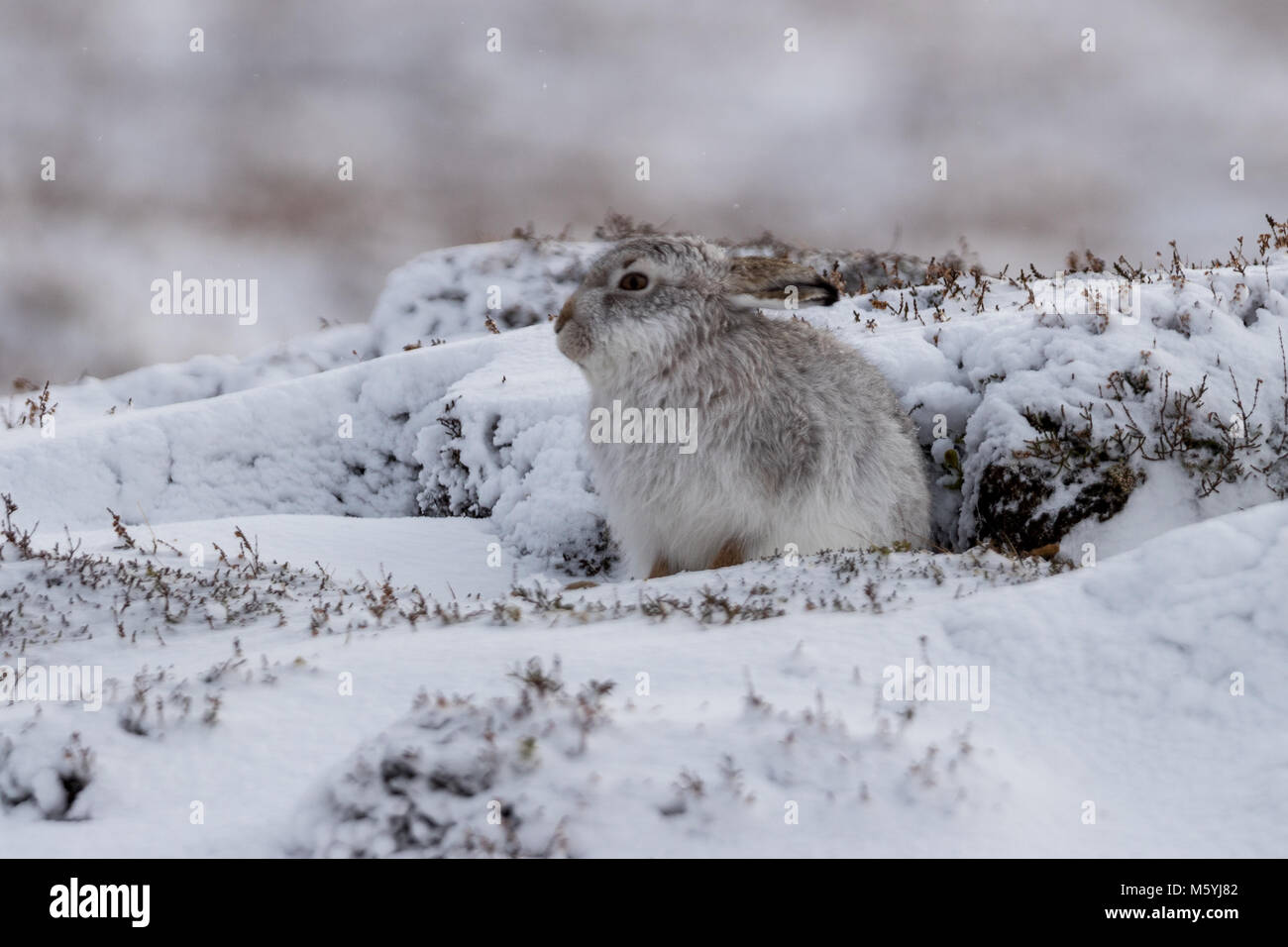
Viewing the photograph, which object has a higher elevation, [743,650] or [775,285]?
[775,285]

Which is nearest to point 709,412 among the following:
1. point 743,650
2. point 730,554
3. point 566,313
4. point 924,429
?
point 730,554

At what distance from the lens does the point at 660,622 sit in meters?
5.67

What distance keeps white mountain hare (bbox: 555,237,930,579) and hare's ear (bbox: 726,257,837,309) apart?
12 mm

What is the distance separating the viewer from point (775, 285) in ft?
25.9

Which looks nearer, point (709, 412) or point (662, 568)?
point (709, 412)

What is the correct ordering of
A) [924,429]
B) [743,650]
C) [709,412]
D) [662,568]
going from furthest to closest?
[924,429] < [662,568] < [709,412] < [743,650]

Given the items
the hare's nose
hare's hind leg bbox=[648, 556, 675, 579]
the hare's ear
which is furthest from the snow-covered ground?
the hare's nose

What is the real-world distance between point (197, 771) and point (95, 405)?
14.2 metres

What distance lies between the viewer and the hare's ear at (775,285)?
7.66 meters

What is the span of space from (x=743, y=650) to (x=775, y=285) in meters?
3.68

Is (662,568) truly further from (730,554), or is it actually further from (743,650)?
(743,650)

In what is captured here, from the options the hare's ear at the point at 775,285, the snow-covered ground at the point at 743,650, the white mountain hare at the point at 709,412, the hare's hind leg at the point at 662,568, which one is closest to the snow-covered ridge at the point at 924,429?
the snow-covered ground at the point at 743,650
